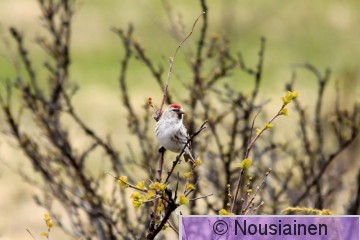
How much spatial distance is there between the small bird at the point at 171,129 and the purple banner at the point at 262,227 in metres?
0.61

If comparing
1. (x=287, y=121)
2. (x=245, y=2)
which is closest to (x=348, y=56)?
(x=245, y=2)

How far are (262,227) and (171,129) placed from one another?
777mm

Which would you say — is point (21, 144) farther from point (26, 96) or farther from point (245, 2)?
point (245, 2)

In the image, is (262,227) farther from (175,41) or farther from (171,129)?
(175,41)

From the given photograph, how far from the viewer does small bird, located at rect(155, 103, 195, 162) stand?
380cm

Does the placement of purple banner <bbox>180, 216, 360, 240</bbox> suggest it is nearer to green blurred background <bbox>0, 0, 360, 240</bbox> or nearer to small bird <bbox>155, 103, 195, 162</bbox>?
small bird <bbox>155, 103, 195, 162</bbox>

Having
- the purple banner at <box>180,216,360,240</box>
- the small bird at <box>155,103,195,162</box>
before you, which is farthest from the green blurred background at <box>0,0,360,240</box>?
the purple banner at <box>180,216,360,240</box>

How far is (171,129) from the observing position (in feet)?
12.5

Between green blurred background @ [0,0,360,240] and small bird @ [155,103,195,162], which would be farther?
green blurred background @ [0,0,360,240]

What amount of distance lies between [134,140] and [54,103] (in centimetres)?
1175

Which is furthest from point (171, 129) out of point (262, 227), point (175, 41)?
point (175, 41)

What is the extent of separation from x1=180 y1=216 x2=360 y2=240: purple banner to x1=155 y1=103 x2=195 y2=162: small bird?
61cm

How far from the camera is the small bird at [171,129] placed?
150 inches

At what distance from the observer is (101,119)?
64.8 ft
